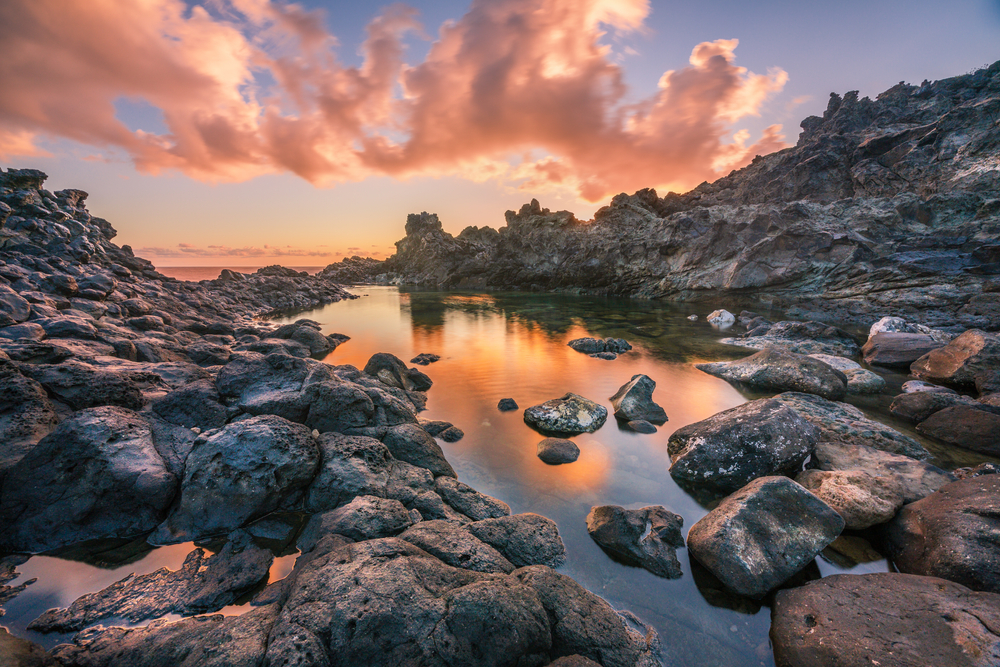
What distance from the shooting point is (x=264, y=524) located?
5750 mm

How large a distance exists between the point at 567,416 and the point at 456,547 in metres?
6.25

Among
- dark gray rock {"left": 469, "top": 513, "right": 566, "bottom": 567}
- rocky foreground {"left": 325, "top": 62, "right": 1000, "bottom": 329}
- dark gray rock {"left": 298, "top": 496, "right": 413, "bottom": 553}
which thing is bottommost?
dark gray rock {"left": 469, "top": 513, "right": 566, "bottom": 567}

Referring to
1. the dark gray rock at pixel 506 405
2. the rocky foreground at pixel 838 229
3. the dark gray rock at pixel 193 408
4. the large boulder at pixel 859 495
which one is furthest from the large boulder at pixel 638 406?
the rocky foreground at pixel 838 229

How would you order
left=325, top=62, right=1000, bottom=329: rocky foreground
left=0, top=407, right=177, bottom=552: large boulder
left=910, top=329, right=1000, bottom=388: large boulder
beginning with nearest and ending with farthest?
left=0, top=407, right=177, bottom=552: large boulder, left=910, top=329, right=1000, bottom=388: large boulder, left=325, top=62, right=1000, bottom=329: rocky foreground

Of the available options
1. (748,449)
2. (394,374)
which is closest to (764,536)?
(748,449)

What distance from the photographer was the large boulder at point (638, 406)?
35.9ft

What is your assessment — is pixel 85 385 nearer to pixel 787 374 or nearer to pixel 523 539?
pixel 523 539

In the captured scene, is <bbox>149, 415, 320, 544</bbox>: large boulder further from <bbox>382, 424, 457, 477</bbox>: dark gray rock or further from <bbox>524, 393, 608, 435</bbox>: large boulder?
<bbox>524, 393, 608, 435</bbox>: large boulder

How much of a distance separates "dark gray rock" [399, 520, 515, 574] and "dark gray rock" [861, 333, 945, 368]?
2114 centimetres

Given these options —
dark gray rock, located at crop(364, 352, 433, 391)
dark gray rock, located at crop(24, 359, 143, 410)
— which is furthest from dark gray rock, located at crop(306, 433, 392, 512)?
dark gray rock, located at crop(364, 352, 433, 391)

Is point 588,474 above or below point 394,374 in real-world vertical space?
below

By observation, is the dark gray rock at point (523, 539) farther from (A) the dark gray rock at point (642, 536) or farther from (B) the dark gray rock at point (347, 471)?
(B) the dark gray rock at point (347, 471)

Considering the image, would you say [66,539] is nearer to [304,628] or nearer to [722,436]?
[304,628]

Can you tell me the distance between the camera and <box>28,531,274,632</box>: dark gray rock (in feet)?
13.1
